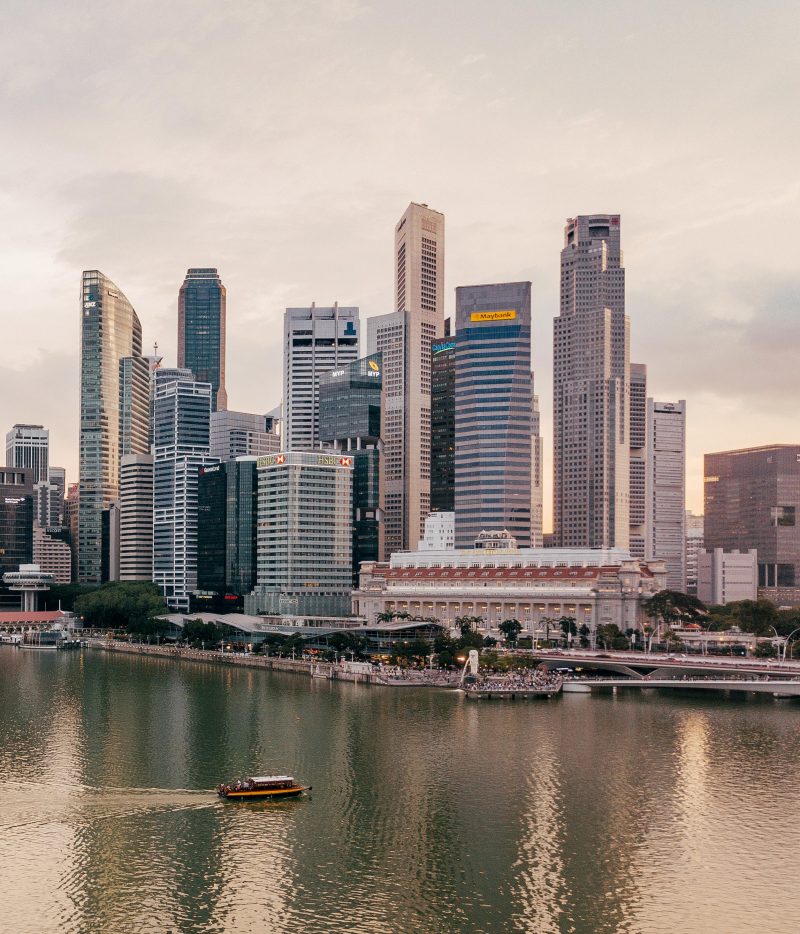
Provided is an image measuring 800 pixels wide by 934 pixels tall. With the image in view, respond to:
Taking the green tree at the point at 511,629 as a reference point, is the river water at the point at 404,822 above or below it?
below

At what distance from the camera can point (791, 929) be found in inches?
2176

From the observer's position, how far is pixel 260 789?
257ft

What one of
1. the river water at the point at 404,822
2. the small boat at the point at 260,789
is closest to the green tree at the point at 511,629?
the river water at the point at 404,822

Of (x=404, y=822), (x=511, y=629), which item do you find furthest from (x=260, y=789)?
(x=511, y=629)

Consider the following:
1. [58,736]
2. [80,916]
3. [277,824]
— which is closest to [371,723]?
[58,736]

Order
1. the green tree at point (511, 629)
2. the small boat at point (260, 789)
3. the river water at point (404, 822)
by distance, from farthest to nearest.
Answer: the green tree at point (511, 629) → the small boat at point (260, 789) → the river water at point (404, 822)

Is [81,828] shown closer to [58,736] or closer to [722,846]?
[58,736]

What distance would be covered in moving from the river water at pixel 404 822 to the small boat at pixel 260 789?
1.25 meters

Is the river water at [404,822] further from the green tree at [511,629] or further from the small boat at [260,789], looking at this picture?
the green tree at [511,629]

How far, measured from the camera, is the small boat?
3066 inches

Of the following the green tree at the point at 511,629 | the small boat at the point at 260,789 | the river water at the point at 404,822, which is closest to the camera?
the river water at the point at 404,822

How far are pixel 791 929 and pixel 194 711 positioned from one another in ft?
254

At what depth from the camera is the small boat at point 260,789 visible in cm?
7788

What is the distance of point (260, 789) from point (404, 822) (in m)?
11.9
